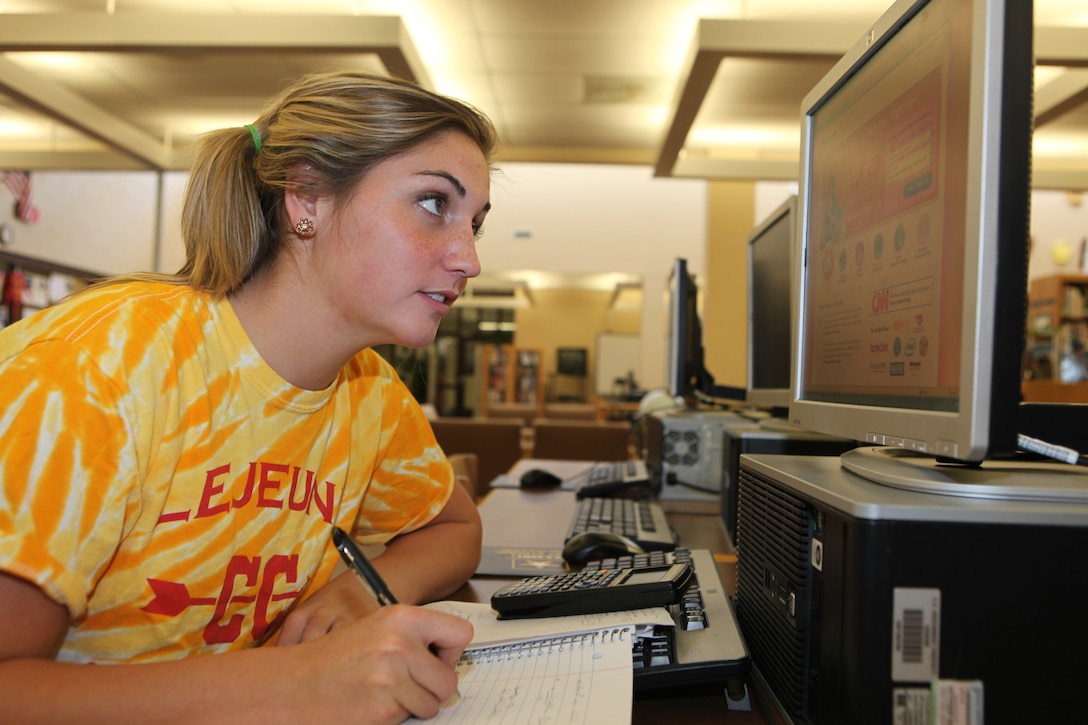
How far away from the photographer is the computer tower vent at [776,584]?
23.1 inches

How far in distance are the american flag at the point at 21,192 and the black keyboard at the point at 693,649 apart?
8069 millimetres

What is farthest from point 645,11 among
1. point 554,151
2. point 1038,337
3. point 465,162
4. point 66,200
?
point 66,200

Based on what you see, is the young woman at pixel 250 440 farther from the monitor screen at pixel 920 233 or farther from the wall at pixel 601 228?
the wall at pixel 601 228

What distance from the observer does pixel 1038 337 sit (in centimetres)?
693

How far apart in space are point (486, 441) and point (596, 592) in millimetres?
3478

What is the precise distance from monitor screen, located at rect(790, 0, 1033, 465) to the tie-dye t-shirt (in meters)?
0.58

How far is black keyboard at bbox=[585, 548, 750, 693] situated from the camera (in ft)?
2.03

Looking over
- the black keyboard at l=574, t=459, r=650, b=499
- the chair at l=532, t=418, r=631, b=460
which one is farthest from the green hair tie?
the chair at l=532, t=418, r=631, b=460

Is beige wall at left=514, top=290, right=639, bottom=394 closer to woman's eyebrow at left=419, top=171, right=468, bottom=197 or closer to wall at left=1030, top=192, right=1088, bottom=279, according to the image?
wall at left=1030, top=192, right=1088, bottom=279

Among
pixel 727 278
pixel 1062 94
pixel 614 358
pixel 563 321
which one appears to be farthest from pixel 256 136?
pixel 563 321

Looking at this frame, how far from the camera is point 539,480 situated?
7.04 feet

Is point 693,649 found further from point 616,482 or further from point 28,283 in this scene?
point 28,283

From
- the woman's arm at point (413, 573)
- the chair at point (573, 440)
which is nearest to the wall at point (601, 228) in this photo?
the chair at point (573, 440)

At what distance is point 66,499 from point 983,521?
2.15ft
